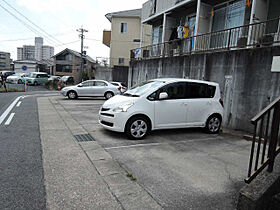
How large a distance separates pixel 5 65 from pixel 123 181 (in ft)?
293

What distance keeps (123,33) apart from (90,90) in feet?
56.2

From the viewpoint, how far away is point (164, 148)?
5.12 meters

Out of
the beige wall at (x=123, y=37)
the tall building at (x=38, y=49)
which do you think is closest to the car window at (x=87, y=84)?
the beige wall at (x=123, y=37)

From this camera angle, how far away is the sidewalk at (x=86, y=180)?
2760 mm

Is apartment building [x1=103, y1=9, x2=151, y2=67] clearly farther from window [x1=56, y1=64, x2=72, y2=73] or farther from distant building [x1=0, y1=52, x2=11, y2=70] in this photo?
distant building [x1=0, y1=52, x2=11, y2=70]

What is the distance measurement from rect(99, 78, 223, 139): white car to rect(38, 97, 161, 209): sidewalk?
971 millimetres

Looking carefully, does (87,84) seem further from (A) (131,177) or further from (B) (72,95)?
(A) (131,177)

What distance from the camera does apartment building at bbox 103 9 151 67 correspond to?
2895 cm

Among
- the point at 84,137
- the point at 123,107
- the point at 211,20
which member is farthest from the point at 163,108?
the point at 211,20

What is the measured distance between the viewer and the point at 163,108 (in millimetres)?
5902

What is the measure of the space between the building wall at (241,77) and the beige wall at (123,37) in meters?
21.6

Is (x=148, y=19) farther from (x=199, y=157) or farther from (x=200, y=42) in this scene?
(x=199, y=157)

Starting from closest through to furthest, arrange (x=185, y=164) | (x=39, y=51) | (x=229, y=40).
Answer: (x=185, y=164)
(x=229, y=40)
(x=39, y=51)

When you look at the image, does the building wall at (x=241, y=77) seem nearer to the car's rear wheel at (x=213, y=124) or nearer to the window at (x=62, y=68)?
the car's rear wheel at (x=213, y=124)
